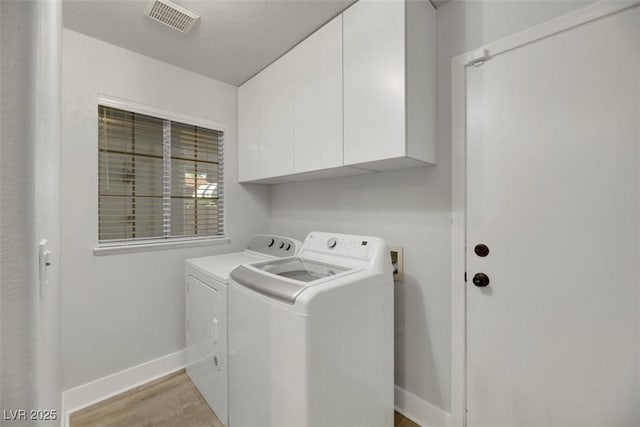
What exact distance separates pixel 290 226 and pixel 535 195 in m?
1.84

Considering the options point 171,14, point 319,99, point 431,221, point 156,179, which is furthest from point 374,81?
point 156,179

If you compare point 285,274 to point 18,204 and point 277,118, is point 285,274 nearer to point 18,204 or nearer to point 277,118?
point 277,118

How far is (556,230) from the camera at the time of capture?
3.99ft

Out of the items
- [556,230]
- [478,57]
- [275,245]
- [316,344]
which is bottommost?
[316,344]

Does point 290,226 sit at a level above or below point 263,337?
above

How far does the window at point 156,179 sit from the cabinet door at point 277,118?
1.83 feet

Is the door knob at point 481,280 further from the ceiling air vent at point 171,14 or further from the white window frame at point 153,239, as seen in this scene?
Answer: the ceiling air vent at point 171,14

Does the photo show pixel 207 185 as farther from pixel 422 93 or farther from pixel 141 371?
pixel 422 93

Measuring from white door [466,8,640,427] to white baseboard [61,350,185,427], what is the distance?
216 cm

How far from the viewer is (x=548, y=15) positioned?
1226 millimetres

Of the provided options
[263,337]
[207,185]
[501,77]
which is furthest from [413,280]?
[207,185]

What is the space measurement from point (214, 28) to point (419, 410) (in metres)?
2.74

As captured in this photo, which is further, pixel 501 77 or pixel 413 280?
pixel 413 280

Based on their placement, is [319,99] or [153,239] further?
[153,239]
